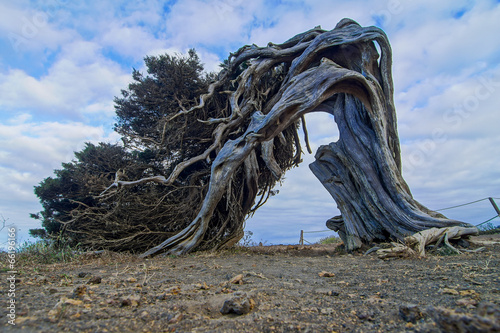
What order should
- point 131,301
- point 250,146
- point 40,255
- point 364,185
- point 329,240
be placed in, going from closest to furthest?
point 131,301, point 40,255, point 250,146, point 364,185, point 329,240

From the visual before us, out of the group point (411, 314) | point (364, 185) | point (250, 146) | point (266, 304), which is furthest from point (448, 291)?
point (364, 185)

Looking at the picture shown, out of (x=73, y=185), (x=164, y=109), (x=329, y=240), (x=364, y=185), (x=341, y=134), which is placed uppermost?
(x=164, y=109)

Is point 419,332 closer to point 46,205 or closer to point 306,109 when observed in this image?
point 306,109

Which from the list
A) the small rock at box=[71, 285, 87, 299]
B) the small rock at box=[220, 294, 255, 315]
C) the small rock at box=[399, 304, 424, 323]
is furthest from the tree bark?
the small rock at box=[71, 285, 87, 299]

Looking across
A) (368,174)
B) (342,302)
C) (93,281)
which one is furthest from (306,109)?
(93,281)

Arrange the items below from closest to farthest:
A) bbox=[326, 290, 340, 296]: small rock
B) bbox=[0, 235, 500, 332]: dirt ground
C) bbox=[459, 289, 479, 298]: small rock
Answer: bbox=[0, 235, 500, 332]: dirt ground → bbox=[459, 289, 479, 298]: small rock → bbox=[326, 290, 340, 296]: small rock

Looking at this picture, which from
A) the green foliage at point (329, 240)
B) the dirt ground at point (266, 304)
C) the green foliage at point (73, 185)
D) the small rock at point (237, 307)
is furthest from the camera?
the green foliage at point (329, 240)

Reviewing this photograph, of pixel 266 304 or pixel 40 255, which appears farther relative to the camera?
pixel 40 255

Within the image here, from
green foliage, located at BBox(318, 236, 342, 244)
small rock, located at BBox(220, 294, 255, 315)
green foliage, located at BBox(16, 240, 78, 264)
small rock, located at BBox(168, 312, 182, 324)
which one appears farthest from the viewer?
green foliage, located at BBox(318, 236, 342, 244)

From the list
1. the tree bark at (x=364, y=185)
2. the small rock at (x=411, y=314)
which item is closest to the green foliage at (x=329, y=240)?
the tree bark at (x=364, y=185)

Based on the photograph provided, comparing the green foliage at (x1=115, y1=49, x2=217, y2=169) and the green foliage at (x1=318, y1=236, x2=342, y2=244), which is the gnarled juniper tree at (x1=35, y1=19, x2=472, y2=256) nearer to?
the green foliage at (x1=115, y1=49, x2=217, y2=169)

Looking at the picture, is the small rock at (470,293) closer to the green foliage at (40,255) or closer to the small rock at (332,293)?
the small rock at (332,293)

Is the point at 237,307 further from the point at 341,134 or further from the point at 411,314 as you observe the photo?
the point at 341,134

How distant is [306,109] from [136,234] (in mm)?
5052
